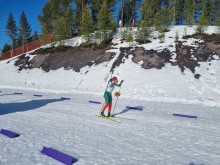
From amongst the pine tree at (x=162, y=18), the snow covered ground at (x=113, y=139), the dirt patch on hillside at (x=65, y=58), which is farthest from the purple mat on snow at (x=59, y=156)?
the pine tree at (x=162, y=18)

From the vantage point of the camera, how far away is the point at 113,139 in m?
6.15

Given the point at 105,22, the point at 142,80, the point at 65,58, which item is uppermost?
the point at 105,22

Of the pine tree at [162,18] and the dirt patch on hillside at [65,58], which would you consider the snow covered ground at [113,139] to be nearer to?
the dirt patch on hillside at [65,58]

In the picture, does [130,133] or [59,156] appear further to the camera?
[130,133]

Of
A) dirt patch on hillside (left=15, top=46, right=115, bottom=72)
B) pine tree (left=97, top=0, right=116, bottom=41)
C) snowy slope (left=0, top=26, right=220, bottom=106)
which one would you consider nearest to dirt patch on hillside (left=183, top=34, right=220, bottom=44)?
snowy slope (left=0, top=26, right=220, bottom=106)

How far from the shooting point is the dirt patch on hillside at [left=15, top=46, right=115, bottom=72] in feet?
81.1

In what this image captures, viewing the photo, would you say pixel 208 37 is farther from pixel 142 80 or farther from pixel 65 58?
pixel 65 58

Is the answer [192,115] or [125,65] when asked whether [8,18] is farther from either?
[192,115]

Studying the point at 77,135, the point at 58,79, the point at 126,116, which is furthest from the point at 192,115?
the point at 58,79

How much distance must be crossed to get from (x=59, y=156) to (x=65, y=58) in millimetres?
23465

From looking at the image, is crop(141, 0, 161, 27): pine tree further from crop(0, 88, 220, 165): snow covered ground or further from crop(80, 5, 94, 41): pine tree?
crop(0, 88, 220, 165): snow covered ground

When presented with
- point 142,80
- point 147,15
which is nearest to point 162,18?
point 147,15

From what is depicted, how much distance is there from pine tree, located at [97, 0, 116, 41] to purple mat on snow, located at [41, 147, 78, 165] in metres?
25.4

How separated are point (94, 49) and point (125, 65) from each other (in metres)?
7.35
